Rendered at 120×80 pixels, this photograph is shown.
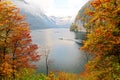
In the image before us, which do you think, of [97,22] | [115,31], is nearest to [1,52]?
[97,22]

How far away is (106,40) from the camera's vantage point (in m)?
22.1

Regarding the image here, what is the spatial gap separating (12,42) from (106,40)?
16.3 metres

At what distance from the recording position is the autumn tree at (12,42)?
3225cm

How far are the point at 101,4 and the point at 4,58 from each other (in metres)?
16.2

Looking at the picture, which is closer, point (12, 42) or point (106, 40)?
point (106, 40)

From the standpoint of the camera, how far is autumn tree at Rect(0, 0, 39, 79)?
106 feet

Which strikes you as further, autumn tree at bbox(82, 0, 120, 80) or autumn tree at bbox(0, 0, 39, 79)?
autumn tree at bbox(0, 0, 39, 79)

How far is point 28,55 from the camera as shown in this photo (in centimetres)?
3769

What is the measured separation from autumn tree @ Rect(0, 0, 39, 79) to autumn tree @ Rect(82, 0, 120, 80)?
41.7 feet

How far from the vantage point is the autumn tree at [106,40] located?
21.7 meters

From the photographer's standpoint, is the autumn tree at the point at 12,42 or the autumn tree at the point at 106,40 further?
the autumn tree at the point at 12,42

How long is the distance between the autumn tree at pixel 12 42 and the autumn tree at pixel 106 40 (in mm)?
12718

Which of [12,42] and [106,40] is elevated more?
[106,40]

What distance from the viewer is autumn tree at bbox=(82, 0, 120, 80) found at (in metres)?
21.7
